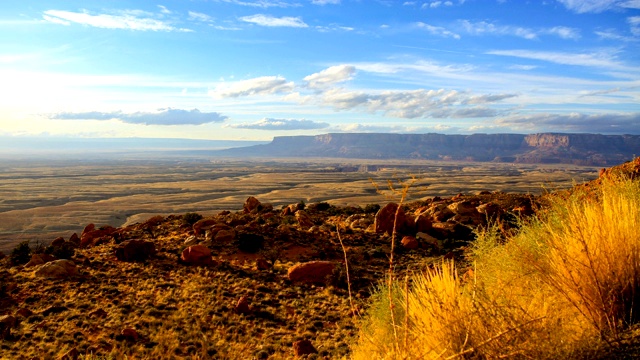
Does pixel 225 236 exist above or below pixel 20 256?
above

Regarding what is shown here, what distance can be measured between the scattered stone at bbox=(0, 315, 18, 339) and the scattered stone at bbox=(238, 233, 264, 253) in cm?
805

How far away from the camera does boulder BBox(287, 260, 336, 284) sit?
1348 centimetres

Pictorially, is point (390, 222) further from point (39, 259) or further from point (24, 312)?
point (39, 259)

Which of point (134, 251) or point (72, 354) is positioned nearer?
point (72, 354)

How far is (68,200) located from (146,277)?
63915 mm

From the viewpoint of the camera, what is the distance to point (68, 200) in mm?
66562

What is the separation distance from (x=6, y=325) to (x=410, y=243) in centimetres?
1355

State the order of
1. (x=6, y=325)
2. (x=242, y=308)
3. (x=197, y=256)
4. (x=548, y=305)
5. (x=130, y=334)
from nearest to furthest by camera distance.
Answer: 1. (x=548, y=305)
2. (x=130, y=334)
3. (x=6, y=325)
4. (x=242, y=308)
5. (x=197, y=256)

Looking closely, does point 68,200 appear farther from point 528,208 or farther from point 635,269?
point 635,269

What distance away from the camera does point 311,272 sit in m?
13.7

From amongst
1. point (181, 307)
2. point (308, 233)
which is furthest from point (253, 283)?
point (308, 233)

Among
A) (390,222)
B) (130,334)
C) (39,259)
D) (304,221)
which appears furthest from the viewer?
(304,221)

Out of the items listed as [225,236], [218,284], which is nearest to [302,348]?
[218,284]

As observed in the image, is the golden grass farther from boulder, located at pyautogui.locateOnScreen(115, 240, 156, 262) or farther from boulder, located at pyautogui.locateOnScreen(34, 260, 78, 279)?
boulder, located at pyautogui.locateOnScreen(115, 240, 156, 262)
